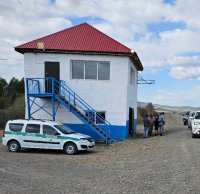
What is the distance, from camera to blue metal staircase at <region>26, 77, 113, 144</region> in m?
24.6

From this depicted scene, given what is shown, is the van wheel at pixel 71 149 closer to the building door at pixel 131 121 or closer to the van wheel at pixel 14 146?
the van wheel at pixel 14 146

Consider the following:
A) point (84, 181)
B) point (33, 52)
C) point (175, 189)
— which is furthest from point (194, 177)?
point (33, 52)

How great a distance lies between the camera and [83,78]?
26.4 meters

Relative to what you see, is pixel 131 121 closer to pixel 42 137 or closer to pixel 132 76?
pixel 132 76

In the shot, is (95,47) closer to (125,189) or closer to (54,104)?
(54,104)

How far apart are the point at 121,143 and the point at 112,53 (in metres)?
5.92

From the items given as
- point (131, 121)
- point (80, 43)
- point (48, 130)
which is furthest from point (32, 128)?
point (131, 121)

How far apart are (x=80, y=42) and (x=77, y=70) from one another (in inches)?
78.9

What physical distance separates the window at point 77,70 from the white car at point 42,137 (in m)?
6.31

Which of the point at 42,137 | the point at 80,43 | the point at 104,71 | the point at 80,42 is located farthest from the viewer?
the point at 80,42

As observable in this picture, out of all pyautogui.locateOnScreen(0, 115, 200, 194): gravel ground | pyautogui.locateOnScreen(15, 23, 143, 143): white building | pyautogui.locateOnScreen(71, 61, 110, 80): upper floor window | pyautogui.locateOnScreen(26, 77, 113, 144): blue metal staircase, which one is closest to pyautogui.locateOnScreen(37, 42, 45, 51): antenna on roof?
pyautogui.locateOnScreen(15, 23, 143, 143): white building

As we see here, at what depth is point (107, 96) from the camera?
2647 centimetres

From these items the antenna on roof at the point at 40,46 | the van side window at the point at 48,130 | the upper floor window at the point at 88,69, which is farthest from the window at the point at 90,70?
the van side window at the point at 48,130

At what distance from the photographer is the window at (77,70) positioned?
26.4m
